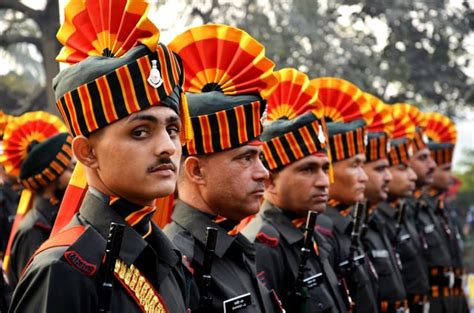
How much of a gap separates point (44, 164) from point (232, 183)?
422cm

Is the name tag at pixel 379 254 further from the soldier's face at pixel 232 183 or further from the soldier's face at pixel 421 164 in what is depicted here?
the soldier's face at pixel 232 183

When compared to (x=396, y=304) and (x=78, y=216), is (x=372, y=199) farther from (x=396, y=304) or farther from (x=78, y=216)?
(x=78, y=216)

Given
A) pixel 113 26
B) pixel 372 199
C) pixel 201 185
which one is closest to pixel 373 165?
pixel 372 199

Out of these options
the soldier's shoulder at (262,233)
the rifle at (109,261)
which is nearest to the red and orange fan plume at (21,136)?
the soldier's shoulder at (262,233)

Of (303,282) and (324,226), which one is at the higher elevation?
(324,226)

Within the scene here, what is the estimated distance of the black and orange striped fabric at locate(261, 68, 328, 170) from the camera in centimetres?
622

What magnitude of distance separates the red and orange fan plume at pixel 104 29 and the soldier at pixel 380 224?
4.93m

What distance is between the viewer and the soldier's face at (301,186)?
6203 mm

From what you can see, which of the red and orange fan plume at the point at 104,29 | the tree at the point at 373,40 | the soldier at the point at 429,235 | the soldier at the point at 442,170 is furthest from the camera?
the tree at the point at 373,40

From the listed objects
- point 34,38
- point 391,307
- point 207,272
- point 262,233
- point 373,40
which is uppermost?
point 34,38

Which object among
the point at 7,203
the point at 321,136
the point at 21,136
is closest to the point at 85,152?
the point at 321,136

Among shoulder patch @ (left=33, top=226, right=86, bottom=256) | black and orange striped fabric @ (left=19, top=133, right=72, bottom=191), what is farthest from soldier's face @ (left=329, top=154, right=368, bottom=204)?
shoulder patch @ (left=33, top=226, right=86, bottom=256)

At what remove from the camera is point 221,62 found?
4910 millimetres

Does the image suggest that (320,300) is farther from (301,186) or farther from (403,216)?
(403,216)
